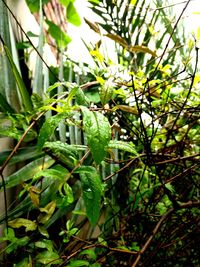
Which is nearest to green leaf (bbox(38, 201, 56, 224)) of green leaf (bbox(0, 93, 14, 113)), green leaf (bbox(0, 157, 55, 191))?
green leaf (bbox(0, 157, 55, 191))

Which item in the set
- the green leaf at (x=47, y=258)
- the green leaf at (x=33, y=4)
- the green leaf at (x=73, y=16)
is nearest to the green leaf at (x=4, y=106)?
the green leaf at (x=47, y=258)

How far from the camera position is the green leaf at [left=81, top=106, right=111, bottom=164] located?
395 mm

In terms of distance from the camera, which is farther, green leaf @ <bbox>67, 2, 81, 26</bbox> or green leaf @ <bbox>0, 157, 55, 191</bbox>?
green leaf @ <bbox>67, 2, 81, 26</bbox>

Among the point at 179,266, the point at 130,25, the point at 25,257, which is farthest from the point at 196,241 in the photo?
the point at 130,25

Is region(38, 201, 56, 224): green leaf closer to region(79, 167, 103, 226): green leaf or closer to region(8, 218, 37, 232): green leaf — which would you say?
region(8, 218, 37, 232): green leaf

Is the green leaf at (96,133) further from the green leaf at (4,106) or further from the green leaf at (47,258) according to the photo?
the green leaf at (4,106)

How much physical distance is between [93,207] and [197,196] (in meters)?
0.80

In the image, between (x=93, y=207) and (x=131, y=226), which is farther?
(x=131, y=226)

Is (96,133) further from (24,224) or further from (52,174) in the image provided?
(24,224)

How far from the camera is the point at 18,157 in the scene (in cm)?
93

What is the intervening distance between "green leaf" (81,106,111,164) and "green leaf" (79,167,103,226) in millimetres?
106

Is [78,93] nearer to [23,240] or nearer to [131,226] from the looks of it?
[23,240]

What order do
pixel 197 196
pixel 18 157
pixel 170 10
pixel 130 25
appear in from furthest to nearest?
pixel 130 25 < pixel 170 10 < pixel 197 196 < pixel 18 157

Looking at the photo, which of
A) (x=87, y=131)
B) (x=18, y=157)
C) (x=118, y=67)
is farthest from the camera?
(x=18, y=157)
